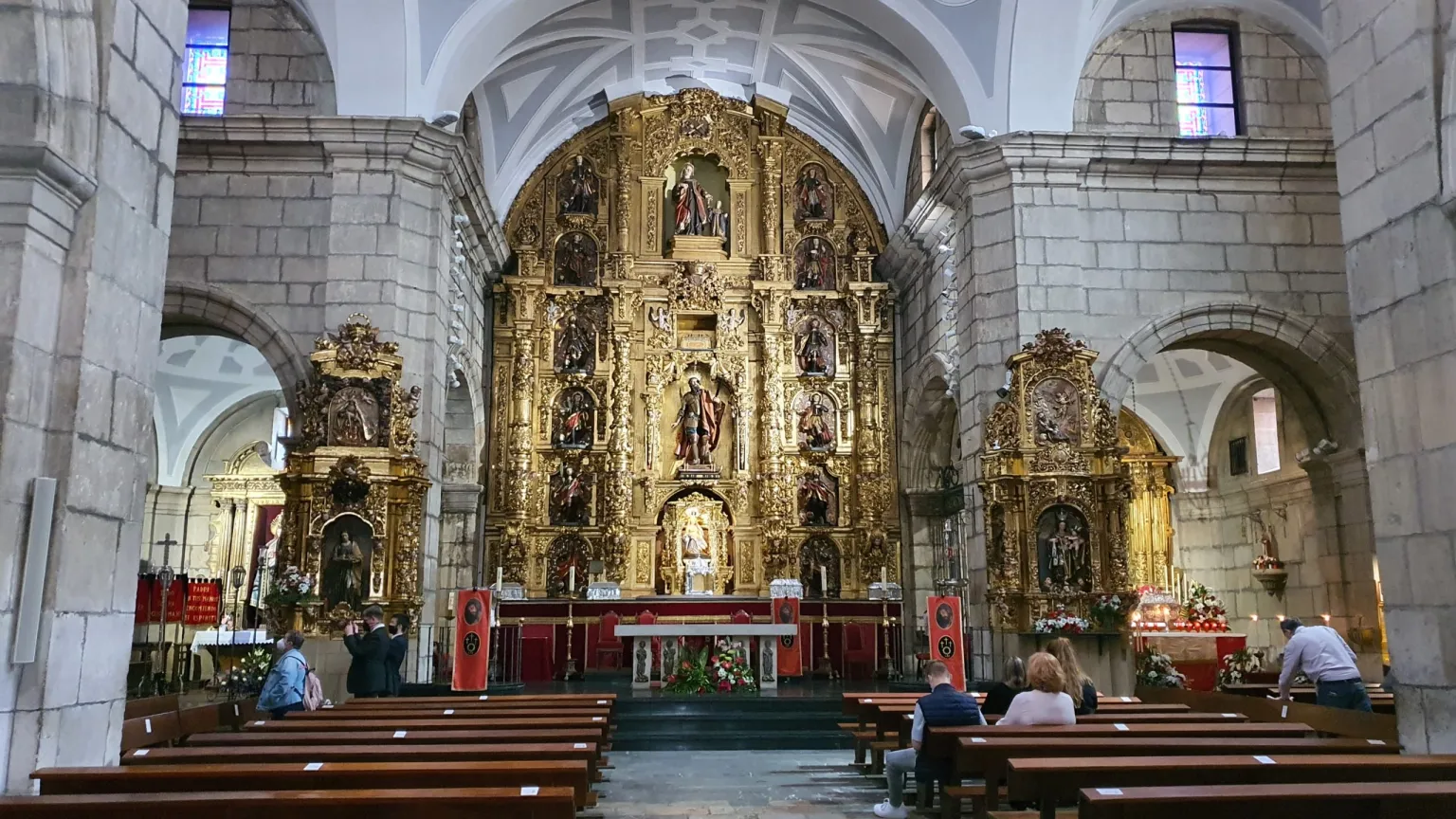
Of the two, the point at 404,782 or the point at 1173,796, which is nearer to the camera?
the point at 1173,796

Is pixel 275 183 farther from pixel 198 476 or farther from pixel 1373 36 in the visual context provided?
pixel 1373 36

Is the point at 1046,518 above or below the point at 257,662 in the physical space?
above

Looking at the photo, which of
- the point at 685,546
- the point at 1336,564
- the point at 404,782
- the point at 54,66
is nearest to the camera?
the point at 404,782

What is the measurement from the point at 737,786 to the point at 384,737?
11.2 ft

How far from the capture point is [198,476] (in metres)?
21.1

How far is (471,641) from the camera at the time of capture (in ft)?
39.7

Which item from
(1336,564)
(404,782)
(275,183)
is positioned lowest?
(404,782)

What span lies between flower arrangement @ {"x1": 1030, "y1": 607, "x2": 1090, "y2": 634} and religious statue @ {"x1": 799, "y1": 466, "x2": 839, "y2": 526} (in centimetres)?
759

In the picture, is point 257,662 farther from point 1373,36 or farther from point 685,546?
point 1373,36

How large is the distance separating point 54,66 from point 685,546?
14.7 meters

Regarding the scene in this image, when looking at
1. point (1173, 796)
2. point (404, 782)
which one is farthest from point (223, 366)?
point (1173, 796)

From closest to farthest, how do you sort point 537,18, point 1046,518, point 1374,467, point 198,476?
1. point 1374,467
2. point 1046,518
3. point 537,18
4. point 198,476

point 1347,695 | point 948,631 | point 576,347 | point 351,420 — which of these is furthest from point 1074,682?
point 576,347

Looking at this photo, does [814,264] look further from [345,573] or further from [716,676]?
[345,573]
